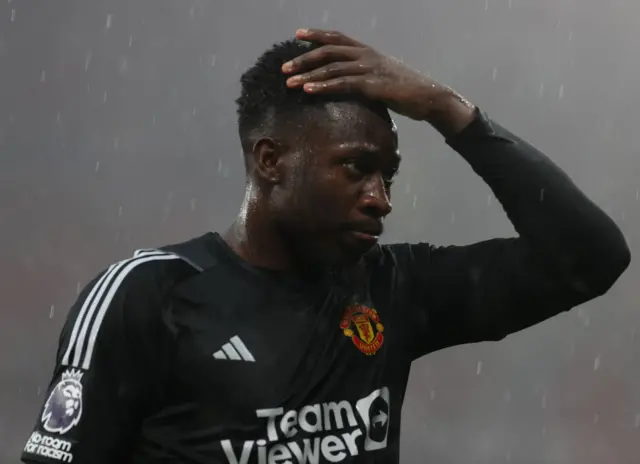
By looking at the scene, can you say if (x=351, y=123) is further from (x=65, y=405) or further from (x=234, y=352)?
(x=65, y=405)

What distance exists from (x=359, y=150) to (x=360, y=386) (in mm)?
344

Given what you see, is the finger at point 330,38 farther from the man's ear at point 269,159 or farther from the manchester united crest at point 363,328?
the manchester united crest at point 363,328

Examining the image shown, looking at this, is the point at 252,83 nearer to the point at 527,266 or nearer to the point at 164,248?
the point at 164,248

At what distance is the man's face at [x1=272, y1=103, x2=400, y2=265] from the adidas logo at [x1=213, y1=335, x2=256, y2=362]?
0.18 meters

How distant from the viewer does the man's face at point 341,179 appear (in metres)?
1.09

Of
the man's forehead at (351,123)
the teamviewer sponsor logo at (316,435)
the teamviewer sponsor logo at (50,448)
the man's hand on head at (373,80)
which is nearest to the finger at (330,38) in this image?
the man's hand on head at (373,80)

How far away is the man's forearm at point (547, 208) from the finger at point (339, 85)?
18 cm

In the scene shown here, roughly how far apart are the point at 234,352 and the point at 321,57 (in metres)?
0.45

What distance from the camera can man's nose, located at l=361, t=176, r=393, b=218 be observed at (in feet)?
3.56

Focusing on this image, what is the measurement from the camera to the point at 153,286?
3.49ft

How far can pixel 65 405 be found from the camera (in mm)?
1010

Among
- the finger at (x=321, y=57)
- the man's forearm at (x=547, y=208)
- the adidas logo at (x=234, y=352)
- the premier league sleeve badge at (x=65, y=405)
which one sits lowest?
the premier league sleeve badge at (x=65, y=405)

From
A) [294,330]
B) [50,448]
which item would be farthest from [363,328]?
[50,448]

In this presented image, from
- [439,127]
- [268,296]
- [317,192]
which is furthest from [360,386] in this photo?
[439,127]
